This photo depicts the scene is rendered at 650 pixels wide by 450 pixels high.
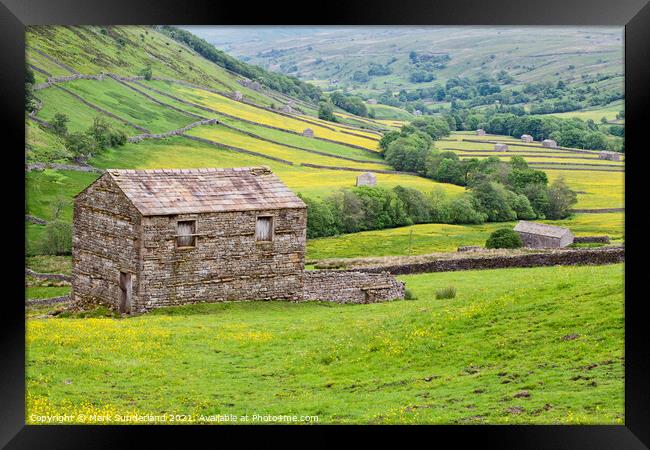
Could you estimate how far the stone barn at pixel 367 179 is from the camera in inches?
1077

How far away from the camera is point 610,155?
25.2 meters

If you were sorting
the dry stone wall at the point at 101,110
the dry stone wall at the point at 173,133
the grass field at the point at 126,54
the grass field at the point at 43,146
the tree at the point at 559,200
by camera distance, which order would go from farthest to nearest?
the tree at the point at 559,200
the dry stone wall at the point at 173,133
the dry stone wall at the point at 101,110
the grass field at the point at 126,54
the grass field at the point at 43,146

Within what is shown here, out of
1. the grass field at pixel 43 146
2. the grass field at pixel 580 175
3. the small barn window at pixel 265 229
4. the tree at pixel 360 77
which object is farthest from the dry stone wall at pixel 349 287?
the grass field at pixel 43 146

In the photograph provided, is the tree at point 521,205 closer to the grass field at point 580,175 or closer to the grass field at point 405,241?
the grass field at point 405,241

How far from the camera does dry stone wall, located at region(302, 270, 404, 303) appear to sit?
1116 inches

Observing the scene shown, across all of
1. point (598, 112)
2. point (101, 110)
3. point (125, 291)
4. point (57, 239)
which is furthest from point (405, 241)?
point (57, 239)

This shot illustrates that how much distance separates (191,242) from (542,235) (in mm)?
8964

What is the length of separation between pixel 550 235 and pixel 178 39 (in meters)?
10.6

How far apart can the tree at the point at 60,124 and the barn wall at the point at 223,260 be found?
3262 mm

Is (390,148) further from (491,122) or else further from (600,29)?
(600,29)

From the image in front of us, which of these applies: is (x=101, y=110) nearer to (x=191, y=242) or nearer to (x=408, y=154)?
(x=191, y=242)

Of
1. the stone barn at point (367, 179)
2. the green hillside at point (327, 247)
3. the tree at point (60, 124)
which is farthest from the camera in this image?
the stone barn at point (367, 179)

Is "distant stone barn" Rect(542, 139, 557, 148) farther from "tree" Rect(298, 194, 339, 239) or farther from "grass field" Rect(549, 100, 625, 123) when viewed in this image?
"tree" Rect(298, 194, 339, 239)

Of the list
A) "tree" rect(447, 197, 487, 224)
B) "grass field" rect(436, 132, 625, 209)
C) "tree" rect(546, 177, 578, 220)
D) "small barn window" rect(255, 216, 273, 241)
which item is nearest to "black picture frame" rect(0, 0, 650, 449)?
"grass field" rect(436, 132, 625, 209)
